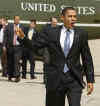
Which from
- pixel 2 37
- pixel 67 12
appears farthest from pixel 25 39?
pixel 2 37

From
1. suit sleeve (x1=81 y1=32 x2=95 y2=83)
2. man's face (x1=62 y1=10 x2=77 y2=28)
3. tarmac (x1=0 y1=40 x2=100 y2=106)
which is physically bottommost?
tarmac (x1=0 y1=40 x2=100 y2=106)

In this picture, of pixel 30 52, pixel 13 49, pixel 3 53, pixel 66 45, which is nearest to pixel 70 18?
pixel 66 45

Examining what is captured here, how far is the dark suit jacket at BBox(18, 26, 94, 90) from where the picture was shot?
6.14 m

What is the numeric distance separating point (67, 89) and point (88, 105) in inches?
138

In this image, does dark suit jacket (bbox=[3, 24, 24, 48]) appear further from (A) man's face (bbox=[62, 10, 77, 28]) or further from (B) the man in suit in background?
(A) man's face (bbox=[62, 10, 77, 28])

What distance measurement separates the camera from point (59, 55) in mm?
6148

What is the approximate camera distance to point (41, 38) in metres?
6.26

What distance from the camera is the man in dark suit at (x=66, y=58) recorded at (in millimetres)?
6137

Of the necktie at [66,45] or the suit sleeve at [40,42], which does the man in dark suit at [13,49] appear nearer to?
the suit sleeve at [40,42]

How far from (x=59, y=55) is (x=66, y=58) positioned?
0.09m

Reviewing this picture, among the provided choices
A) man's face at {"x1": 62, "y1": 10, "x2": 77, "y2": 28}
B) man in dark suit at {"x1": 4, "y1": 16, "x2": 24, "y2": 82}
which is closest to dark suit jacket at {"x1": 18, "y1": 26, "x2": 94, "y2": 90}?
man's face at {"x1": 62, "y1": 10, "x2": 77, "y2": 28}

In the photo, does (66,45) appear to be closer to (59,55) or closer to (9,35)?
(59,55)

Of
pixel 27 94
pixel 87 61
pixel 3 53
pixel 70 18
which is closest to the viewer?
pixel 70 18

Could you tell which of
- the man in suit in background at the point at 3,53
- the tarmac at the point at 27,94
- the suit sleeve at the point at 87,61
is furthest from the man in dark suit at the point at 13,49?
the suit sleeve at the point at 87,61
